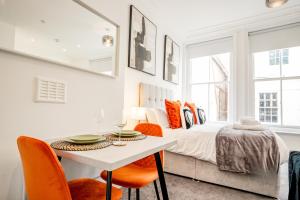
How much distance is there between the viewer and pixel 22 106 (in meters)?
1.22

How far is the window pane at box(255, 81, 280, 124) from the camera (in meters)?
3.72

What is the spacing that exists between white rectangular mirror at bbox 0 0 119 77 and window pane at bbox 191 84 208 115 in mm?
3137

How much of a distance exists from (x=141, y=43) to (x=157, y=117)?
1269 millimetres

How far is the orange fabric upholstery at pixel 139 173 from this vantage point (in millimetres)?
1221

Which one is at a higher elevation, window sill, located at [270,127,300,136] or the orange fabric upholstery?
window sill, located at [270,127,300,136]

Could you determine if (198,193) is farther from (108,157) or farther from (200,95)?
(200,95)

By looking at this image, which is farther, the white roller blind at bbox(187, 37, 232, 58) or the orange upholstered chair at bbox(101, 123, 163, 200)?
the white roller blind at bbox(187, 37, 232, 58)

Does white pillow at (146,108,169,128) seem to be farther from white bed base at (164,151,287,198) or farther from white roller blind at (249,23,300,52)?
white roller blind at (249,23,300,52)

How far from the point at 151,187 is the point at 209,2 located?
10.7 ft

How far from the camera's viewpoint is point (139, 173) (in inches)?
53.6

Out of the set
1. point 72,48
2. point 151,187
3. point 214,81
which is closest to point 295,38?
point 214,81

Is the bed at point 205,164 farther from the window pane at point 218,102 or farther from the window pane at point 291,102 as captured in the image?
the window pane at point 218,102

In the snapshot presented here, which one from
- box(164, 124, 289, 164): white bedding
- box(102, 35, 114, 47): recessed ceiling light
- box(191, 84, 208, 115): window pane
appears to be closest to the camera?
box(102, 35, 114, 47): recessed ceiling light

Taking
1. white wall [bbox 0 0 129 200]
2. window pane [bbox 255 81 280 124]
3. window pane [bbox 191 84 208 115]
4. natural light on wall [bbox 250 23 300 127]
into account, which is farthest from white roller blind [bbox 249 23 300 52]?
white wall [bbox 0 0 129 200]
